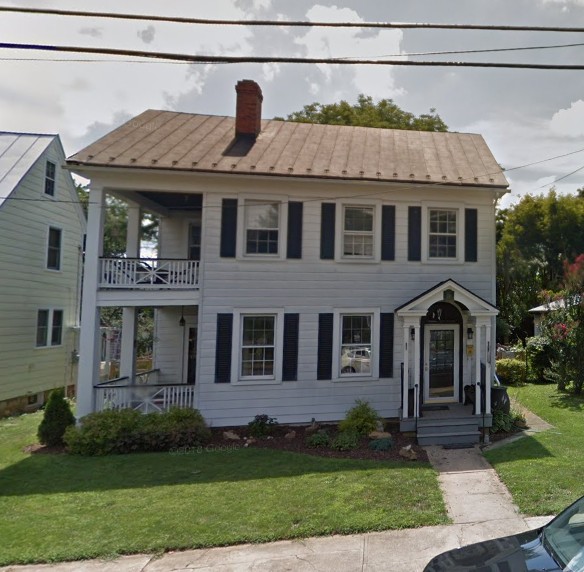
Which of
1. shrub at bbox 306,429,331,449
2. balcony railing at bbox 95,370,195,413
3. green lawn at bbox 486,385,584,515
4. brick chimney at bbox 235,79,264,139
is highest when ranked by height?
brick chimney at bbox 235,79,264,139

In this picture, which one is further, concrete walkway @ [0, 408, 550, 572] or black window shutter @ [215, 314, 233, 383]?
black window shutter @ [215, 314, 233, 383]

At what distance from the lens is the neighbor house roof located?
14.0 m

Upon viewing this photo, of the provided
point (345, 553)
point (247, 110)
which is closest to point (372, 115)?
point (247, 110)

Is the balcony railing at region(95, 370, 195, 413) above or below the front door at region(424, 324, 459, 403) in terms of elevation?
below

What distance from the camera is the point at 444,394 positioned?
1084 centimetres

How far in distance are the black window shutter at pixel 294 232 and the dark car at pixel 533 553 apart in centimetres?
789

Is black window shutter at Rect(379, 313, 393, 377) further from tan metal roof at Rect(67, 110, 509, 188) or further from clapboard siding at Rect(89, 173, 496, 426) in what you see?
tan metal roof at Rect(67, 110, 509, 188)

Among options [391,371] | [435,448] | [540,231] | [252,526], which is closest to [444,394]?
[391,371]

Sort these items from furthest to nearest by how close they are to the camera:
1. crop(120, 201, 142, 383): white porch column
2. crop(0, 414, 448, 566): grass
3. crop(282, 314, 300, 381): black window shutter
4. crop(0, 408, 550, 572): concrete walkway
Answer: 1. crop(120, 201, 142, 383): white porch column
2. crop(282, 314, 300, 381): black window shutter
3. crop(0, 414, 448, 566): grass
4. crop(0, 408, 550, 572): concrete walkway

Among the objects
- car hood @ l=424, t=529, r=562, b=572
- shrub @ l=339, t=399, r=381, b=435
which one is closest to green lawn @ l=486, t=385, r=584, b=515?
shrub @ l=339, t=399, r=381, b=435

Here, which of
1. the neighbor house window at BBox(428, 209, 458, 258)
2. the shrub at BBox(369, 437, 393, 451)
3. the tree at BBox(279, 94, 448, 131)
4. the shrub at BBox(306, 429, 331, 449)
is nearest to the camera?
the shrub at BBox(369, 437, 393, 451)

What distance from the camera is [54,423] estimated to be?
356 inches

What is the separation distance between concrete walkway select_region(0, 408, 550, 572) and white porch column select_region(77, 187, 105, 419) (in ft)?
17.1

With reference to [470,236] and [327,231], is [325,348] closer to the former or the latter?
[327,231]
